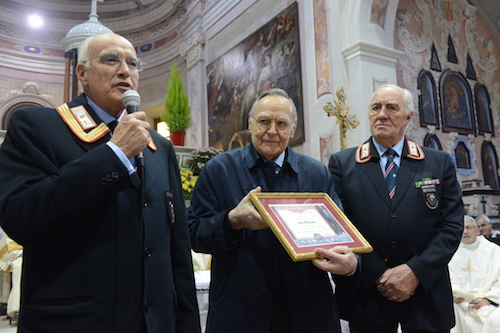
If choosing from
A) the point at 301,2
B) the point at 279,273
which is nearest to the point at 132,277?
the point at 279,273

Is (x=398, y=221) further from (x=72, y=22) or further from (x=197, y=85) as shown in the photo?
(x=72, y=22)

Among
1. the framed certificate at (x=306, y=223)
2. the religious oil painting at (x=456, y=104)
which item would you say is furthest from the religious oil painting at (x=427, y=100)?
the framed certificate at (x=306, y=223)

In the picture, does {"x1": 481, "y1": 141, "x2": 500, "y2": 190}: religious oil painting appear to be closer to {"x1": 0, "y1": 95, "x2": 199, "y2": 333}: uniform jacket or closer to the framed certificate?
the framed certificate

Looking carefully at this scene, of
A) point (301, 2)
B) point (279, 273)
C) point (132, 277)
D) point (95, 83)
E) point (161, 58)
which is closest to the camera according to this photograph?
point (132, 277)

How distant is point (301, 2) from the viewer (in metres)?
8.30

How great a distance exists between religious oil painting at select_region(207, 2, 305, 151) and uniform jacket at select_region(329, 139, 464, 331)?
563cm

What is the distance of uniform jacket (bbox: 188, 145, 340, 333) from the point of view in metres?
1.79

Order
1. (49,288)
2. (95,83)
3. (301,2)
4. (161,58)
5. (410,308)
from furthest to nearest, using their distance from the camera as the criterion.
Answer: (161,58) < (301,2) < (410,308) < (95,83) < (49,288)

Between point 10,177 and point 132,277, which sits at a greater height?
point 10,177

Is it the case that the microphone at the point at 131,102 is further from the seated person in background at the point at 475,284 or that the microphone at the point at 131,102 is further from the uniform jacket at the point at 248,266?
the seated person in background at the point at 475,284

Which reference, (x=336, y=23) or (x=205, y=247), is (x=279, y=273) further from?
(x=336, y=23)

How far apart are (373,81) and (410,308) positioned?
18.3 ft

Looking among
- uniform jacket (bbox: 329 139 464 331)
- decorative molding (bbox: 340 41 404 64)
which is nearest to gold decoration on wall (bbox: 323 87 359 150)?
decorative molding (bbox: 340 41 404 64)

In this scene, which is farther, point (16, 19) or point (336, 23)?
point (16, 19)
